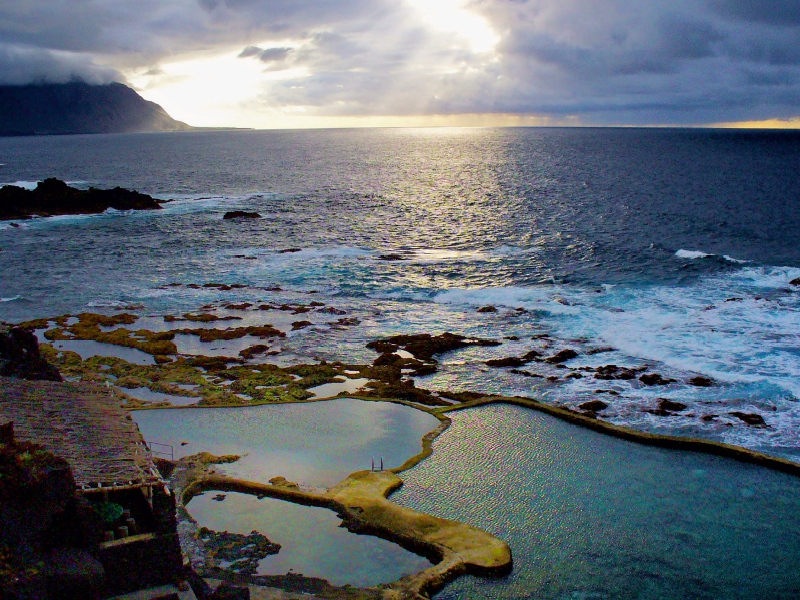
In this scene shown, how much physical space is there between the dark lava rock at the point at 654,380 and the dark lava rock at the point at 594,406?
484cm

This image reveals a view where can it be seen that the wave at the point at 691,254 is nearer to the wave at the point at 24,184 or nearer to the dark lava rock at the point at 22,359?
the dark lava rock at the point at 22,359

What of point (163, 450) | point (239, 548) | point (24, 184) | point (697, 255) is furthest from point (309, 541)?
point (24, 184)

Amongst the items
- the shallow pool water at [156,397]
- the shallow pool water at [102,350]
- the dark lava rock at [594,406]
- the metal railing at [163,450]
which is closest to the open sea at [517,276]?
the dark lava rock at [594,406]

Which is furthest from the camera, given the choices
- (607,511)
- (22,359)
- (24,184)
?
(24,184)

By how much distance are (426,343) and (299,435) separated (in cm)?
1629

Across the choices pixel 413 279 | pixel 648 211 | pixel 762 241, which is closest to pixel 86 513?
pixel 413 279

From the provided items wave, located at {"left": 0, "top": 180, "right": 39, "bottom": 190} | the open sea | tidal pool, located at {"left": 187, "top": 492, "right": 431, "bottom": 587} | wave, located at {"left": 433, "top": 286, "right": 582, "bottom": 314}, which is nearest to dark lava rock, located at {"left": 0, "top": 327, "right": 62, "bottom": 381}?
tidal pool, located at {"left": 187, "top": 492, "right": 431, "bottom": 587}

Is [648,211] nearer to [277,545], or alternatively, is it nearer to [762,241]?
[762,241]

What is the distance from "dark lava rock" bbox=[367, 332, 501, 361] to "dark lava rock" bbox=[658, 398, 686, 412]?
14292mm

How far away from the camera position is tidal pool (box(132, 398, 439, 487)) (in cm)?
3416

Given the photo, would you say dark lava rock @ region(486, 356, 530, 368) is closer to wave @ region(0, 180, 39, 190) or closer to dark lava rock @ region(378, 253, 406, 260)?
dark lava rock @ region(378, 253, 406, 260)

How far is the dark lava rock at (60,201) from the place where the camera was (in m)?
113

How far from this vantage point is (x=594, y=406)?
40.7 meters

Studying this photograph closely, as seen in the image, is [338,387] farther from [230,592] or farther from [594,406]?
[230,592]
